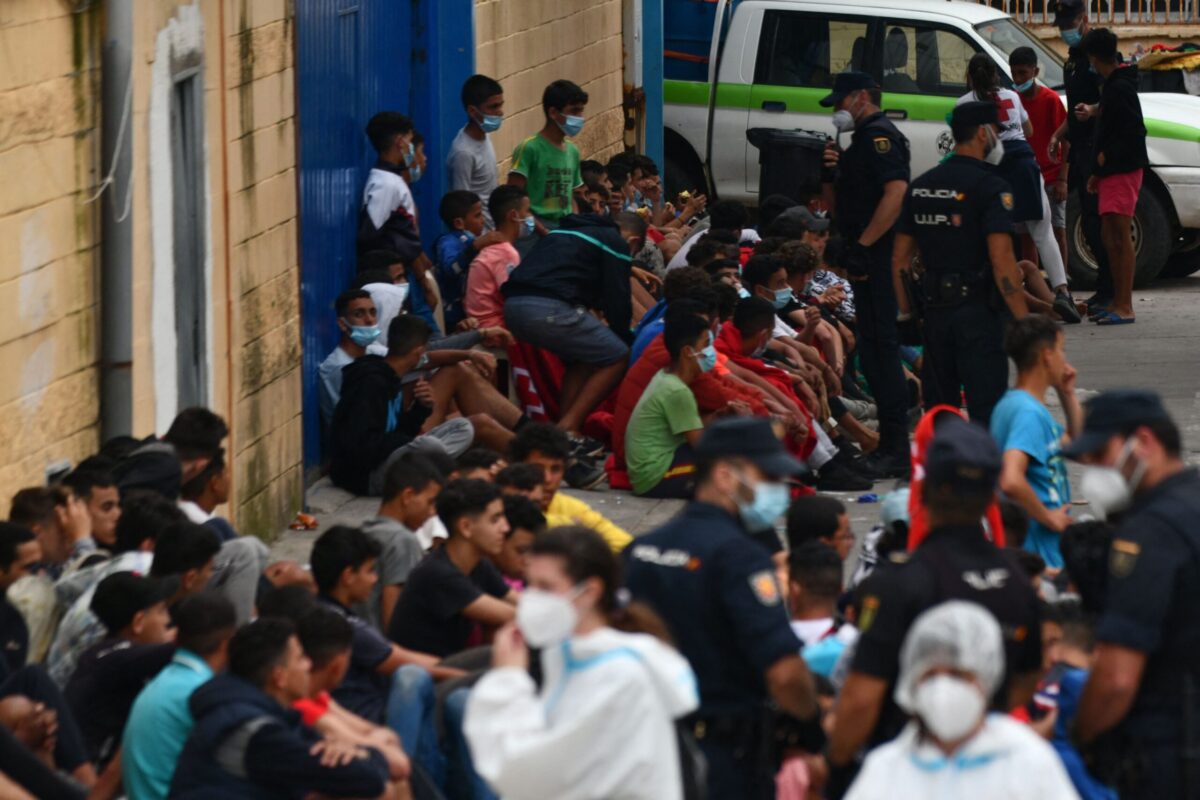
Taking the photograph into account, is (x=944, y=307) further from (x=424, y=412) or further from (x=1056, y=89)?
(x=1056, y=89)

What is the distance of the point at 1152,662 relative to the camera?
5277 mm

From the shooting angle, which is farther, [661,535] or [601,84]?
[601,84]

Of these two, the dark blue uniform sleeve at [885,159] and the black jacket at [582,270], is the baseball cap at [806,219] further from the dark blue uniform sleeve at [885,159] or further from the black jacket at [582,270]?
the black jacket at [582,270]

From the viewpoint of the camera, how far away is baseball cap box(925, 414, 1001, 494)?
17.2 ft

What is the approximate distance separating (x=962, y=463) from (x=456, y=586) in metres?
2.35

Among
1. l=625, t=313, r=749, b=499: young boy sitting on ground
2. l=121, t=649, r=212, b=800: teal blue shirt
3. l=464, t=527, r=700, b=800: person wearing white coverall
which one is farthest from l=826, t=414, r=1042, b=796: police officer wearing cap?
l=625, t=313, r=749, b=499: young boy sitting on ground

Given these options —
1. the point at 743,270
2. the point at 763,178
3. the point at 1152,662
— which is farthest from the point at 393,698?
the point at 763,178

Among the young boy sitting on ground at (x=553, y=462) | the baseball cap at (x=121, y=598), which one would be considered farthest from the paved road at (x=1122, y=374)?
the baseball cap at (x=121, y=598)

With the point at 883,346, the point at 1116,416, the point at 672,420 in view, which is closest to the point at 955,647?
the point at 1116,416

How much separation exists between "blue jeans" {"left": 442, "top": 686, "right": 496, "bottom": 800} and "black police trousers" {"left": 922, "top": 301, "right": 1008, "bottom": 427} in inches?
173

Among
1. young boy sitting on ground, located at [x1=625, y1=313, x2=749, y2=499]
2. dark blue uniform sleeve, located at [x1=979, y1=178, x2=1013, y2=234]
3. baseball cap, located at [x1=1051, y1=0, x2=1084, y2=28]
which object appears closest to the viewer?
dark blue uniform sleeve, located at [x1=979, y1=178, x2=1013, y2=234]

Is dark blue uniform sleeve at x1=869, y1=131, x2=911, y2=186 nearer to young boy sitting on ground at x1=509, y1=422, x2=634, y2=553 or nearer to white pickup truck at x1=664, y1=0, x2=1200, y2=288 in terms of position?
young boy sitting on ground at x1=509, y1=422, x2=634, y2=553

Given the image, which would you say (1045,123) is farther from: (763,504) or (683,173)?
(763,504)

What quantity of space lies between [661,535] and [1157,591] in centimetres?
114
